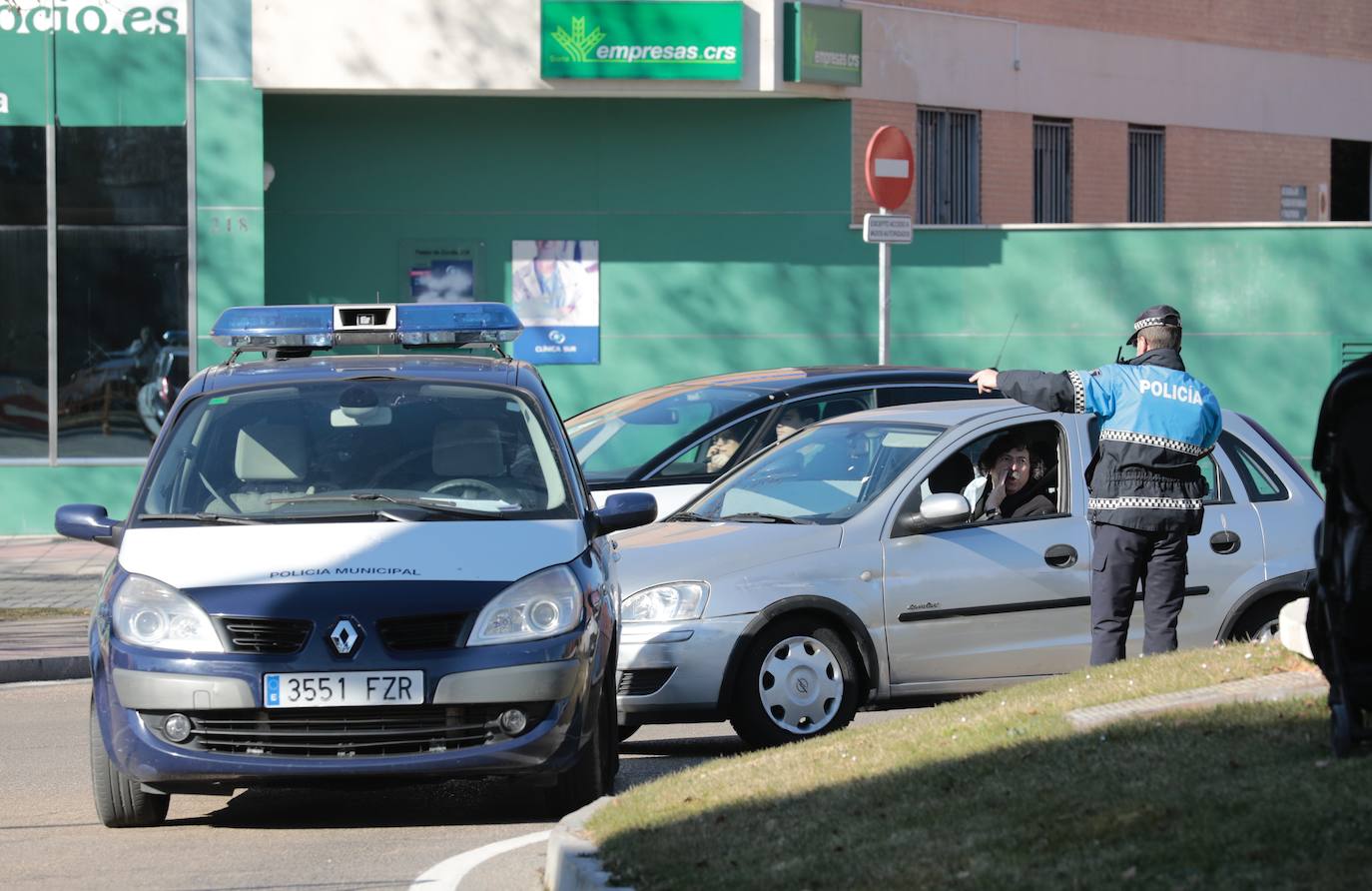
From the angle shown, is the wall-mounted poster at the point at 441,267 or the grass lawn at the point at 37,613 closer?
the grass lawn at the point at 37,613

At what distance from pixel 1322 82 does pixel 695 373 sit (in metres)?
9.60

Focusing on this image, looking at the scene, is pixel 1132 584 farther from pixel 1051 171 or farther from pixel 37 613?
pixel 1051 171

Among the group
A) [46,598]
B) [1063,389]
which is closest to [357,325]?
[1063,389]

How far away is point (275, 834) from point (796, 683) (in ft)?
7.81

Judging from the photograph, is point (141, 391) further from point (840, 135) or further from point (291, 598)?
point (291, 598)

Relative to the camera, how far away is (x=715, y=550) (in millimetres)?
8734

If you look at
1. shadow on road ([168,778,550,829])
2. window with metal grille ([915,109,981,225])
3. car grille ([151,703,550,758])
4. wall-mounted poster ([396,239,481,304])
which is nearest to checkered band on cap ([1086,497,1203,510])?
shadow on road ([168,778,550,829])

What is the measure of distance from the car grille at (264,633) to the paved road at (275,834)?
71cm

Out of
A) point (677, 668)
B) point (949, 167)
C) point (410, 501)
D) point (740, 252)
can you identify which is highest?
point (949, 167)

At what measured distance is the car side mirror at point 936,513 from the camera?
8867 mm

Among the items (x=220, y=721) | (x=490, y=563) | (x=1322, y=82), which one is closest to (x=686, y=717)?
(x=490, y=563)

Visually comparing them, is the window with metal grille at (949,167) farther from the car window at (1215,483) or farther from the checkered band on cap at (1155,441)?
the checkered band on cap at (1155,441)

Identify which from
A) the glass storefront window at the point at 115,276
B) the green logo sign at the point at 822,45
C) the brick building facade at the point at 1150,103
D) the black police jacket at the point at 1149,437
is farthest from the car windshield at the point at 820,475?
the brick building facade at the point at 1150,103

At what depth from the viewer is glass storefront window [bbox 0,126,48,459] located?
18688mm
